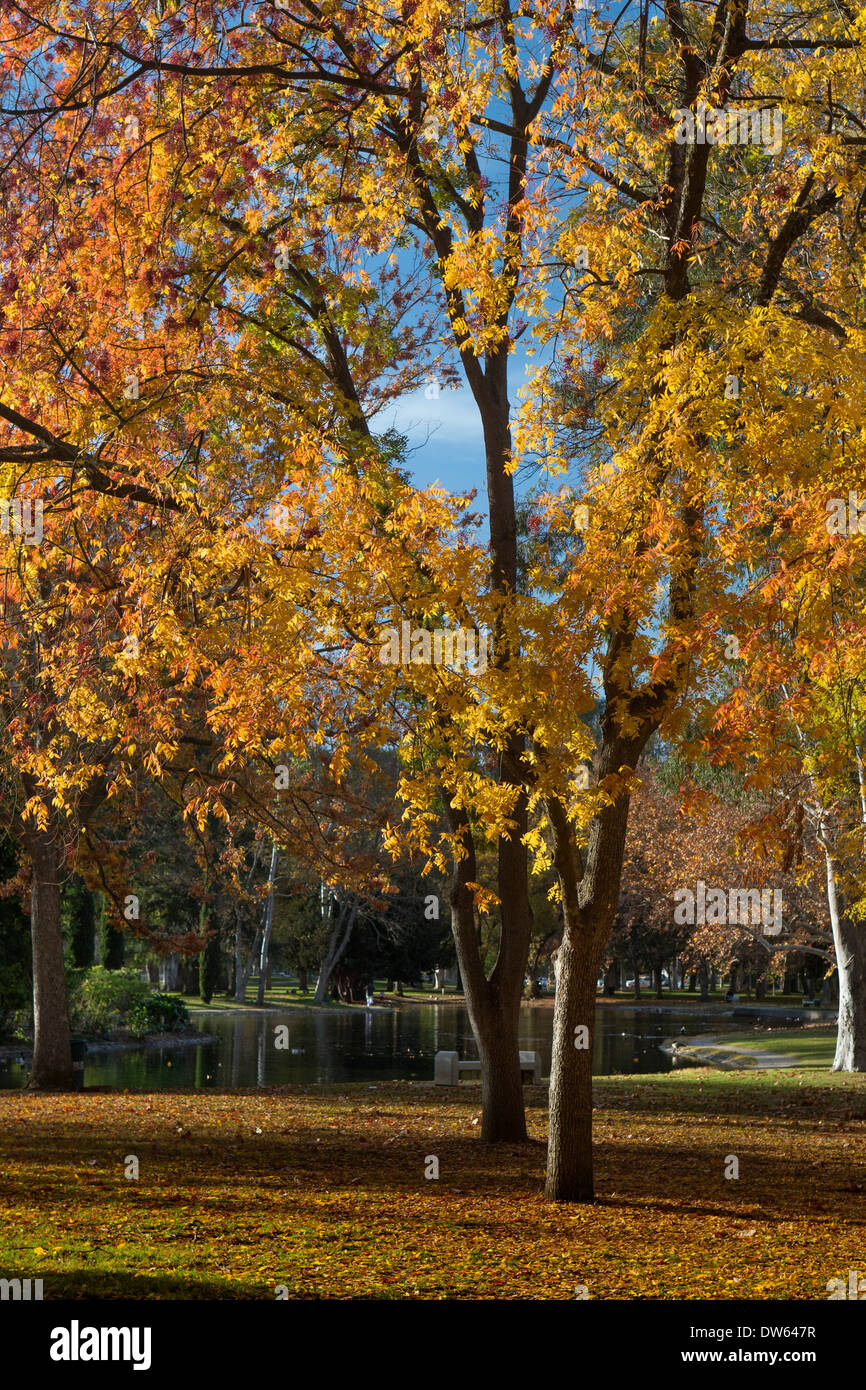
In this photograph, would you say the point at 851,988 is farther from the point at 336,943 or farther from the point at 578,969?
the point at 336,943

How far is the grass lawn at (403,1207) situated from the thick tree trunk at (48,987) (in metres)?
3.66

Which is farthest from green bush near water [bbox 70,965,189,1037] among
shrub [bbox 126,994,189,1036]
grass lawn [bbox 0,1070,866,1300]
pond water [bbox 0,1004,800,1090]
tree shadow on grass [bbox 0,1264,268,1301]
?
tree shadow on grass [bbox 0,1264,268,1301]

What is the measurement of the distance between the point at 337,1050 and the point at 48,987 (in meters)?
13.3

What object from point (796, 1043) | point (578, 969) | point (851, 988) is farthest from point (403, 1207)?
point (796, 1043)

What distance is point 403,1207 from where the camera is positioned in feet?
27.2

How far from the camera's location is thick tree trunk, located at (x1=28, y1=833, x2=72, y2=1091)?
18.1 meters

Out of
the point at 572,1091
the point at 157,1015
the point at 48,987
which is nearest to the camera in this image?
the point at 572,1091

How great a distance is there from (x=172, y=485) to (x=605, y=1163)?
710cm

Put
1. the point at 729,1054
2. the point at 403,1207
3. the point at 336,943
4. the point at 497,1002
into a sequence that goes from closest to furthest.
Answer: the point at 403,1207 < the point at 497,1002 < the point at 729,1054 < the point at 336,943

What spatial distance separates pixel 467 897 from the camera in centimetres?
1207

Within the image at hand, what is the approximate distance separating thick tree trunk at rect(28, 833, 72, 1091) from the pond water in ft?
4.94

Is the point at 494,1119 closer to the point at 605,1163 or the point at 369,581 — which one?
the point at 605,1163

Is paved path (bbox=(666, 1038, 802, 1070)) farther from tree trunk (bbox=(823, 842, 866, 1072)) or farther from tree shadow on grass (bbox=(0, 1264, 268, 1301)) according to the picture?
tree shadow on grass (bbox=(0, 1264, 268, 1301))

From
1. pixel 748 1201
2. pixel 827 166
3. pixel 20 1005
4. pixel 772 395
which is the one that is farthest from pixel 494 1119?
pixel 20 1005
